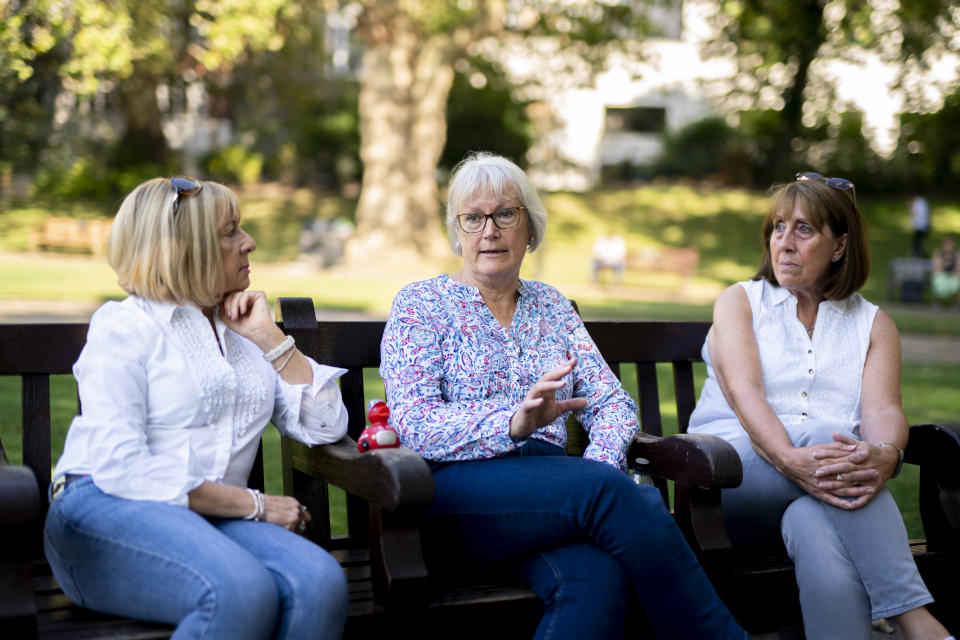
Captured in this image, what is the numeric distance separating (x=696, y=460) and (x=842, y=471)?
50cm

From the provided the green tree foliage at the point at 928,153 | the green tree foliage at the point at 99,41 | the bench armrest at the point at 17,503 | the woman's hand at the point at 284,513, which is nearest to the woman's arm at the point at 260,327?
the woman's hand at the point at 284,513

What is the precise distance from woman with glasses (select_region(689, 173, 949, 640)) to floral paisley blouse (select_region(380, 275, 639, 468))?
46 cm

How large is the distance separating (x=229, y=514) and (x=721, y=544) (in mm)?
1389

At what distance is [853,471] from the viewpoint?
3.20 meters

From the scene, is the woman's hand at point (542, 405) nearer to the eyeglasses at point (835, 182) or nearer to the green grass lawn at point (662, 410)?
the eyeglasses at point (835, 182)

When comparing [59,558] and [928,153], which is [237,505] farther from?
[928,153]

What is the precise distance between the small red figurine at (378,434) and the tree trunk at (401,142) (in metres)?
21.7

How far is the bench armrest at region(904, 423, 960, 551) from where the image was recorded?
3465mm

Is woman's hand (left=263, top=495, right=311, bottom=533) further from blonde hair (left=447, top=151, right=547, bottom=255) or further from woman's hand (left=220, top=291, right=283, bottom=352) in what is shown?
blonde hair (left=447, top=151, right=547, bottom=255)

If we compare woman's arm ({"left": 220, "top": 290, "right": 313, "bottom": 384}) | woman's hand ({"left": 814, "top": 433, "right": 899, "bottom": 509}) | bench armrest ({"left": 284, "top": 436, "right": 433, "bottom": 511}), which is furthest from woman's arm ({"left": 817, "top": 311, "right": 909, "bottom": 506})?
woman's arm ({"left": 220, "top": 290, "right": 313, "bottom": 384})

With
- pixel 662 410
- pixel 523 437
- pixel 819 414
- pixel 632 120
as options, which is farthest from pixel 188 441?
pixel 632 120

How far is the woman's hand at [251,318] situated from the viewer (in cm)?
307

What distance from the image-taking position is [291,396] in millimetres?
3051

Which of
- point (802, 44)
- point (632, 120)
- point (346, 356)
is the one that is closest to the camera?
point (346, 356)
